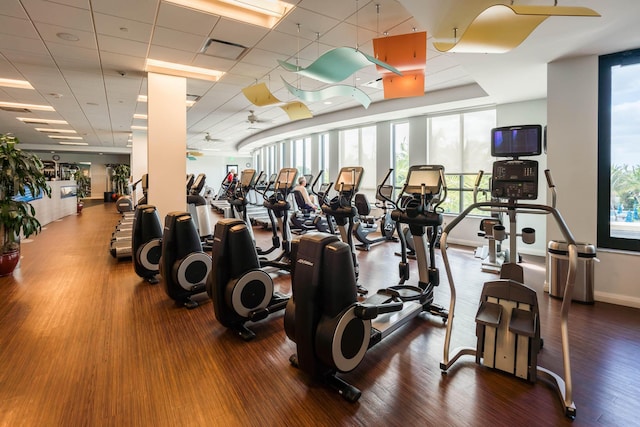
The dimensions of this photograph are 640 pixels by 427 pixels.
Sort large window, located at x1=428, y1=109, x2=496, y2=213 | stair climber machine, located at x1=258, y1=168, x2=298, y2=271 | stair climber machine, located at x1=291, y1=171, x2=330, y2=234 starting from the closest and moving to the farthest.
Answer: stair climber machine, located at x1=258, y1=168, x2=298, y2=271 < large window, located at x1=428, y1=109, x2=496, y2=213 < stair climber machine, located at x1=291, y1=171, x2=330, y2=234

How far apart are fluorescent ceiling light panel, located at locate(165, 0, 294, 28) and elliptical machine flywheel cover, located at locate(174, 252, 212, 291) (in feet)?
9.25

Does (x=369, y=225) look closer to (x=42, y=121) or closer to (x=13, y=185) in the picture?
(x=13, y=185)

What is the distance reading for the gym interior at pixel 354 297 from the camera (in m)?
2.09

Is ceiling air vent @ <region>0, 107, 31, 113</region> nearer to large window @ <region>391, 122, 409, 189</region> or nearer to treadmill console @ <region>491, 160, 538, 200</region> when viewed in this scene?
large window @ <region>391, 122, 409, 189</region>

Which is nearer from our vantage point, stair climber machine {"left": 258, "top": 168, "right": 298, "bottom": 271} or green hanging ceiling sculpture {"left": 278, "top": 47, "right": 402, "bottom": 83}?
green hanging ceiling sculpture {"left": 278, "top": 47, "right": 402, "bottom": 83}

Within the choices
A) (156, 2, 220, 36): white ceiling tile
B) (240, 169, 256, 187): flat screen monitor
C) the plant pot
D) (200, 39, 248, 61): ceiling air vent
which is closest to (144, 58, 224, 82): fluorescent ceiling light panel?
(200, 39, 248, 61): ceiling air vent

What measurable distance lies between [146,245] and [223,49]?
3.06 meters

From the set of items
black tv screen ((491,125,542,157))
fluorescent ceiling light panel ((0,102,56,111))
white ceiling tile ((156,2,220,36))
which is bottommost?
black tv screen ((491,125,542,157))

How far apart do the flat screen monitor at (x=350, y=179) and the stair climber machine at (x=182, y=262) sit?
1941mm

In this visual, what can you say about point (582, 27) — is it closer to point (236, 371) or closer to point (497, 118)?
point (497, 118)

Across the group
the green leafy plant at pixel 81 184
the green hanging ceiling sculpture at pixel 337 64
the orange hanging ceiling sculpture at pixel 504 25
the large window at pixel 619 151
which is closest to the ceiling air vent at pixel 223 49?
the green hanging ceiling sculpture at pixel 337 64

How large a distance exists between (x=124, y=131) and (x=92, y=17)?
10.6 meters

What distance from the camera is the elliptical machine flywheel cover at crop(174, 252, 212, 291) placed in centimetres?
355

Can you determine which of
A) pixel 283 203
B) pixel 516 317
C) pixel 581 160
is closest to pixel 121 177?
pixel 283 203
